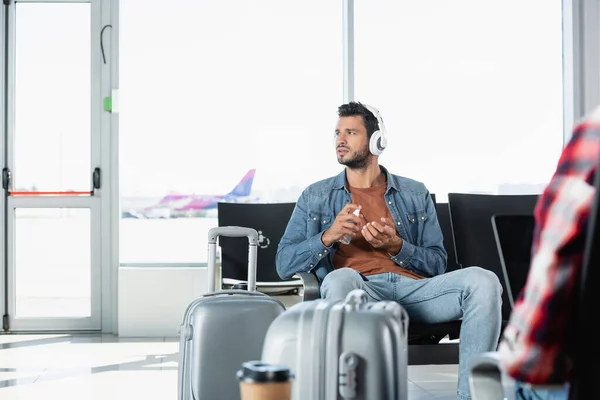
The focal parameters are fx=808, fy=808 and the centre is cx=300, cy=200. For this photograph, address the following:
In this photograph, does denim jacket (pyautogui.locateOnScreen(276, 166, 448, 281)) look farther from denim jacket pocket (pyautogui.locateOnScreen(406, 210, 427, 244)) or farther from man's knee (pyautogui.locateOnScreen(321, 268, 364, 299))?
man's knee (pyautogui.locateOnScreen(321, 268, 364, 299))

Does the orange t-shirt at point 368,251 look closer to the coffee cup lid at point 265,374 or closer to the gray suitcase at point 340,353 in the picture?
the gray suitcase at point 340,353

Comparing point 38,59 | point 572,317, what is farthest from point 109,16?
point 572,317

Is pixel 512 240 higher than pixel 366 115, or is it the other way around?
pixel 366 115

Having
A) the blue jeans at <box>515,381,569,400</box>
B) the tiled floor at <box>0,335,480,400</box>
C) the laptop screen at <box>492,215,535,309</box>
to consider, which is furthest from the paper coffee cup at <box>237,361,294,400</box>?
the tiled floor at <box>0,335,480,400</box>

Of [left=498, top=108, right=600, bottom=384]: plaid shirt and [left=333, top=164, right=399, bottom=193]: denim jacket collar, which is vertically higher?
[left=333, top=164, right=399, bottom=193]: denim jacket collar

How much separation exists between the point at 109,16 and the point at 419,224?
2984 mm

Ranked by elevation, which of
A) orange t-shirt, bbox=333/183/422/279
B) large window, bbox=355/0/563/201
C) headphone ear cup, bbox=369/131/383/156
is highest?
large window, bbox=355/0/563/201

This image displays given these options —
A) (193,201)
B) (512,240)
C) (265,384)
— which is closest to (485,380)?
(265,384)

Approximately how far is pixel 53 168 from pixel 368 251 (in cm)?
297

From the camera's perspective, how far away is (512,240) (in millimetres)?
1568

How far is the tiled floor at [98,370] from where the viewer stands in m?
3.26

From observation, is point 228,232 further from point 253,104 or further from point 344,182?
point 253,104

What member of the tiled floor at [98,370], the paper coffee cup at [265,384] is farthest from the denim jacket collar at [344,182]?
the paper coffee cup at [265,384]

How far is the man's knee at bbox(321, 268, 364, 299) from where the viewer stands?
2445 millimetres
